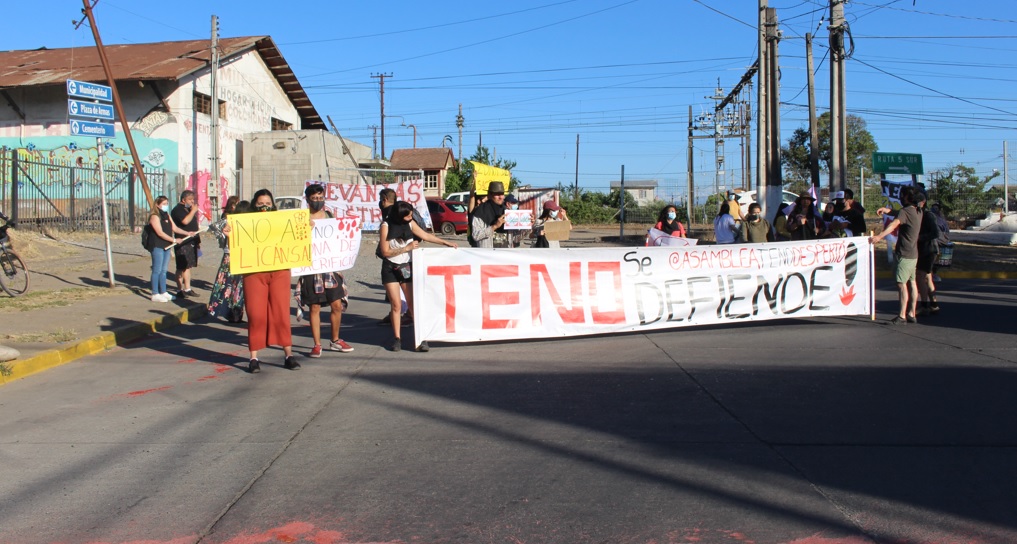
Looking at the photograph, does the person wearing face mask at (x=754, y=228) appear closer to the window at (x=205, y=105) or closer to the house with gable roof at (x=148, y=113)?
the house with gable roof at (x=148, y=113)

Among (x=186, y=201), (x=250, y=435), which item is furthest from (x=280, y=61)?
(x=250, y=435)

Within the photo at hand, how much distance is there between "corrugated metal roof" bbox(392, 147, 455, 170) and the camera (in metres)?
60.6

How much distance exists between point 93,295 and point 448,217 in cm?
1906

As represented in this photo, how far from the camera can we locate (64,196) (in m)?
23.9

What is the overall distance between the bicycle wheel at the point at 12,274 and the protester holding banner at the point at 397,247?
6.76 metres

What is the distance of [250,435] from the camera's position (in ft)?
19.0

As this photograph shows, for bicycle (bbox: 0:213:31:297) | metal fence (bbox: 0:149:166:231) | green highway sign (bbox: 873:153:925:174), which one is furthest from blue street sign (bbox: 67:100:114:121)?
green highway sign (bbox: 873:153:925:174)

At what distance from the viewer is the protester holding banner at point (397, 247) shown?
8.77m

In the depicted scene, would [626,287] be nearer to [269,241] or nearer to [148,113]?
[269,241]

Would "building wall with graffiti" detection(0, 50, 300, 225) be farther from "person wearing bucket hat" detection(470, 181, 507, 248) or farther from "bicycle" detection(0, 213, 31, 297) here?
"person wearing bucket hat" detection(470, 181, 507, 248)

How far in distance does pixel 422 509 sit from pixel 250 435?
6.61ft

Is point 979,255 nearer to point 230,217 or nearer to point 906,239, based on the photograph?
point 906,239

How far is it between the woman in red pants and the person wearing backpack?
5.55 metres

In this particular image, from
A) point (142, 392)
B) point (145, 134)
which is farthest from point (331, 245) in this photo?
point (145, 134)
